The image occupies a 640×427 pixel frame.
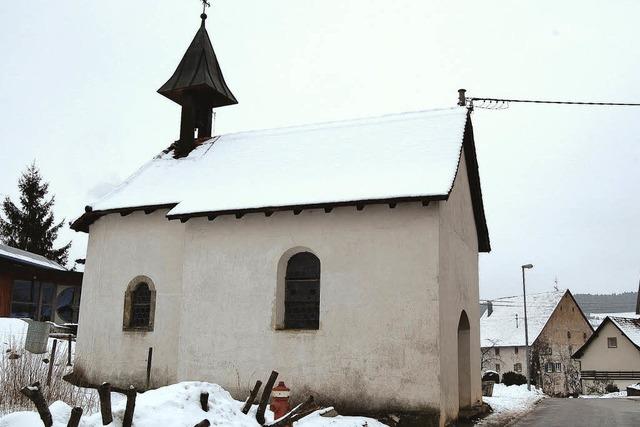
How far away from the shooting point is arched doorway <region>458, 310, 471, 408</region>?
53.2 ft

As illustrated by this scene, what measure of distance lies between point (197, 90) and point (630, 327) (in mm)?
38855

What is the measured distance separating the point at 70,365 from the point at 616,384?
40.7m

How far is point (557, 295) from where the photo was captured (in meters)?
54.2


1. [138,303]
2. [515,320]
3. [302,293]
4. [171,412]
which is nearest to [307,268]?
[302,293]

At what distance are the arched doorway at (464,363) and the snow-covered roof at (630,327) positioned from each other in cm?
3307

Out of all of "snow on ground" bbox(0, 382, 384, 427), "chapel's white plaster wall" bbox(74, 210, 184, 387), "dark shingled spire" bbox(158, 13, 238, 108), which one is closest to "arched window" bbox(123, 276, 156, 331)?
"chapel's white plaster wall" bbox(74, 210, 184, 387)

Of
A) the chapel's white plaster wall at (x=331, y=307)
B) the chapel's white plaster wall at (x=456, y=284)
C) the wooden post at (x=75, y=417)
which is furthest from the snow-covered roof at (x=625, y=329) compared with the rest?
the wooden post at (x=75, y=417)

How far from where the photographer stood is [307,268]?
48.0 feet

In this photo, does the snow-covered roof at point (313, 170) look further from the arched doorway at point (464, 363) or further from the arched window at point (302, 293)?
the arched doorway at point (464, 363)

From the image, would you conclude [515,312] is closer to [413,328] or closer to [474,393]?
[474,393]

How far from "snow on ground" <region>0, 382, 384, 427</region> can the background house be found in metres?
19.6

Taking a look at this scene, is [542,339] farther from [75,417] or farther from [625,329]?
[75,417]

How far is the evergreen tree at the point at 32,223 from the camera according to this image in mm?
42156

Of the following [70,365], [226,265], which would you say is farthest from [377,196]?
[70,365]
